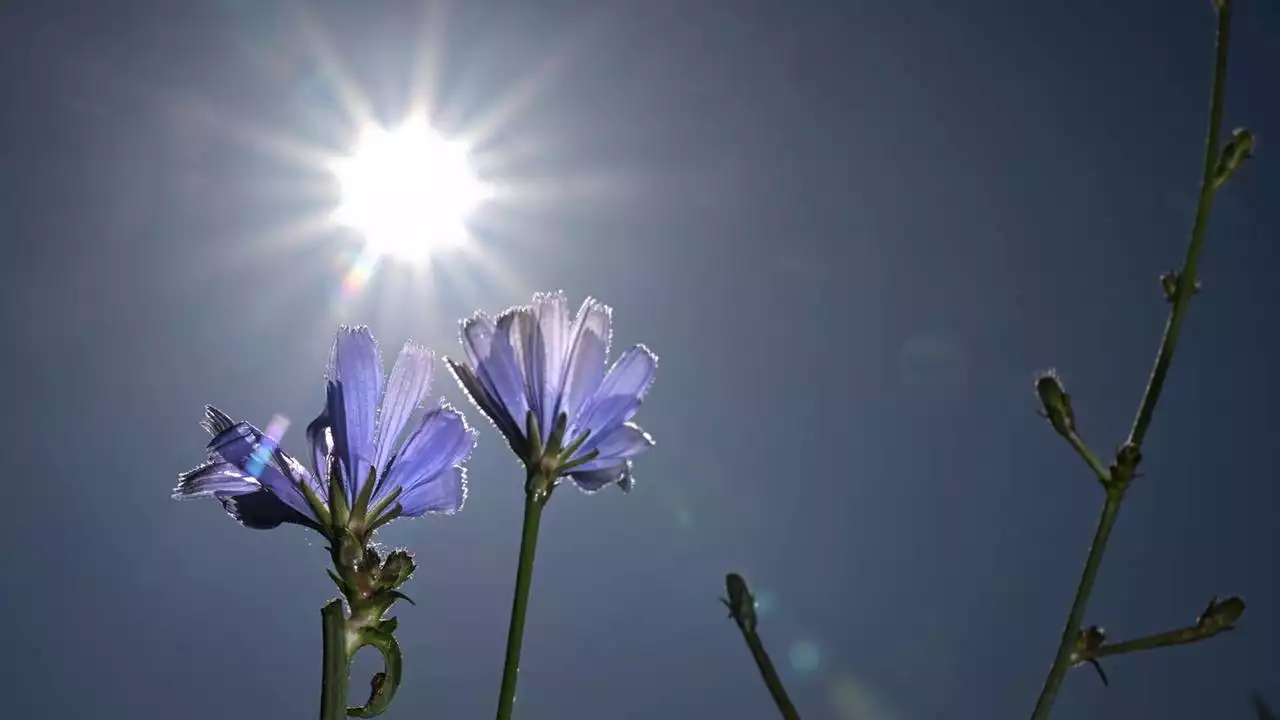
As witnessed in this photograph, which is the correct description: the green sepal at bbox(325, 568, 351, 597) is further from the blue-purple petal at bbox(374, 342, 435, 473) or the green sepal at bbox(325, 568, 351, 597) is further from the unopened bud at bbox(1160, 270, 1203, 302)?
the unopened bud at bbox(1160, 270, 1203, 302)

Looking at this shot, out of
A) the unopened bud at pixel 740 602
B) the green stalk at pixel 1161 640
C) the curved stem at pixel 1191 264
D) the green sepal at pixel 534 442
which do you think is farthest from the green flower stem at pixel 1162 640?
the green sepal at pixel 534 442

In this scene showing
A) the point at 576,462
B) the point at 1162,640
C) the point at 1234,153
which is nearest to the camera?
the point at 1162,640

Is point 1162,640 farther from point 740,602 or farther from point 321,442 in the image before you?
point 321,442

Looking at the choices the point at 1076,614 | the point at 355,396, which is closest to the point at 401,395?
the point at 355,396

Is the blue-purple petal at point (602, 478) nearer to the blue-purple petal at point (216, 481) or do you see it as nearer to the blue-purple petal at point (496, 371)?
the blue-purple petal at point (496, 371)

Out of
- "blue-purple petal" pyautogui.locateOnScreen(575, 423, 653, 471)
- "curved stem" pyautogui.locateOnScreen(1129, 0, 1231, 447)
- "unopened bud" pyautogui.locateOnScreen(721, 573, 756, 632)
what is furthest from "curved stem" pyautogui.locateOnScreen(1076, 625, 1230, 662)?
"blue-purple petal" pyautogui.locateOnScreen(575, 423, 653, 471)

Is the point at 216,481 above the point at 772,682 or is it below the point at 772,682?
above
